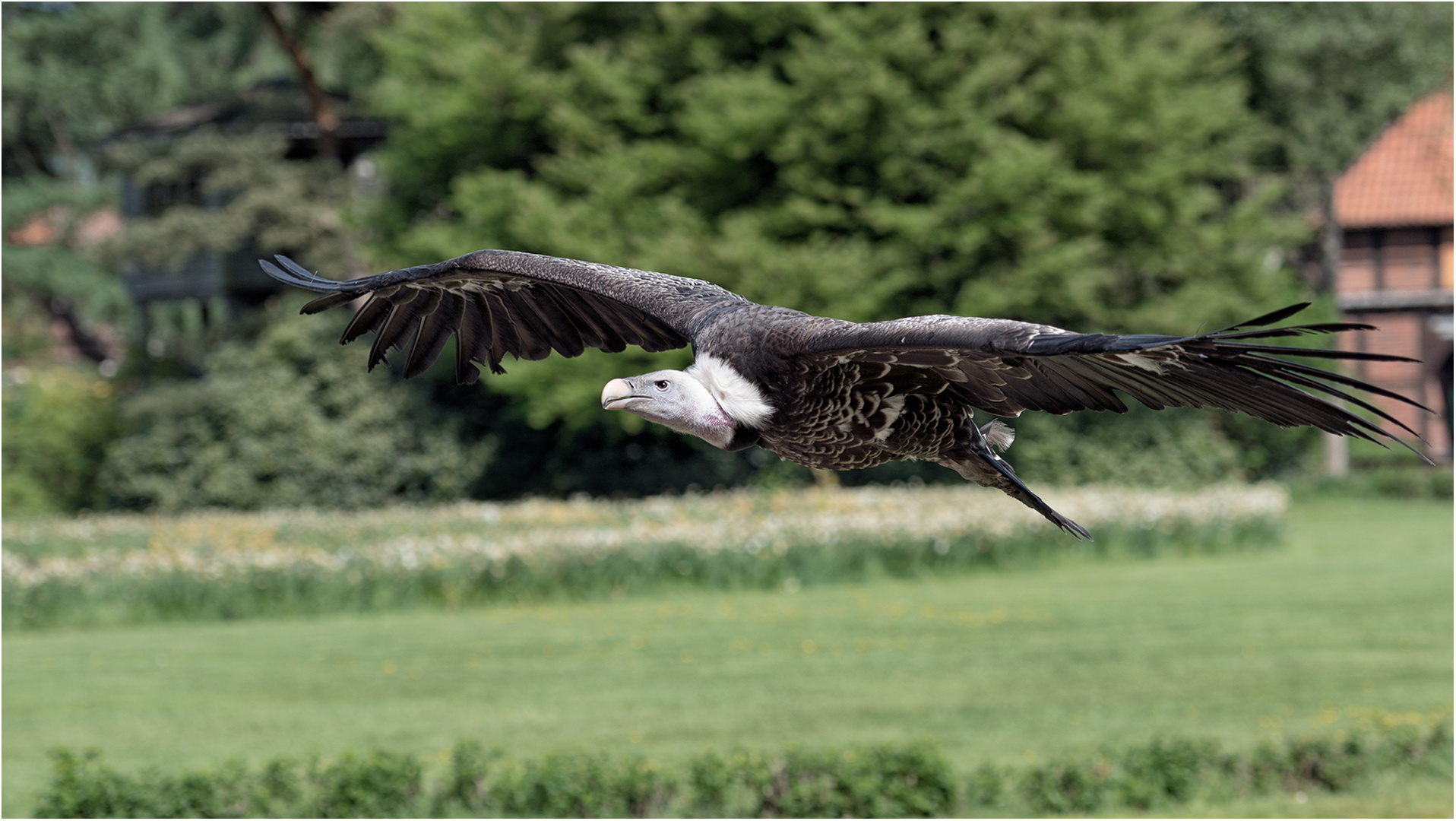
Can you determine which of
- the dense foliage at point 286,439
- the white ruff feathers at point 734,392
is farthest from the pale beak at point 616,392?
the dense foliage at point 286,439

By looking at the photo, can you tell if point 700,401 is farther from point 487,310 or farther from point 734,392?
point 487,310

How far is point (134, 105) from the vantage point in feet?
103

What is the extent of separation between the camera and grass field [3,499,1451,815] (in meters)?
8.09

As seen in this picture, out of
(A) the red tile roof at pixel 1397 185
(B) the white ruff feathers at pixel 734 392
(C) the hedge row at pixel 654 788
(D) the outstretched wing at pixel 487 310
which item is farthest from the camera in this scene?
(A) the red tile roof at pixel 1397 185

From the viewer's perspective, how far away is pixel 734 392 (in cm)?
261

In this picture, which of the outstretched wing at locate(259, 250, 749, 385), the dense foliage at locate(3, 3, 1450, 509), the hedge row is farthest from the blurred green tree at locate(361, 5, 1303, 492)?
the outstretched wing at locate(259, 250, 749, 385)

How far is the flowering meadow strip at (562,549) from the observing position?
12.1 m

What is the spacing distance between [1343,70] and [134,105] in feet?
79.5

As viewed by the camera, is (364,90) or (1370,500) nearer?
(1370,500)

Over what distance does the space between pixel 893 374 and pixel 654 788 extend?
14.2 ft

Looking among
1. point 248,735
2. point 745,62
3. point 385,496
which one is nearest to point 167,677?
point 248,735

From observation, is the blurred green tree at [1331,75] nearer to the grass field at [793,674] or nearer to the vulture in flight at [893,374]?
the grass field at [793,674]

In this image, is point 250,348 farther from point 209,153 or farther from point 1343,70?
point 1343,70

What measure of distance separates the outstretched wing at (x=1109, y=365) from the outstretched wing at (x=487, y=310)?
2.60 feet
